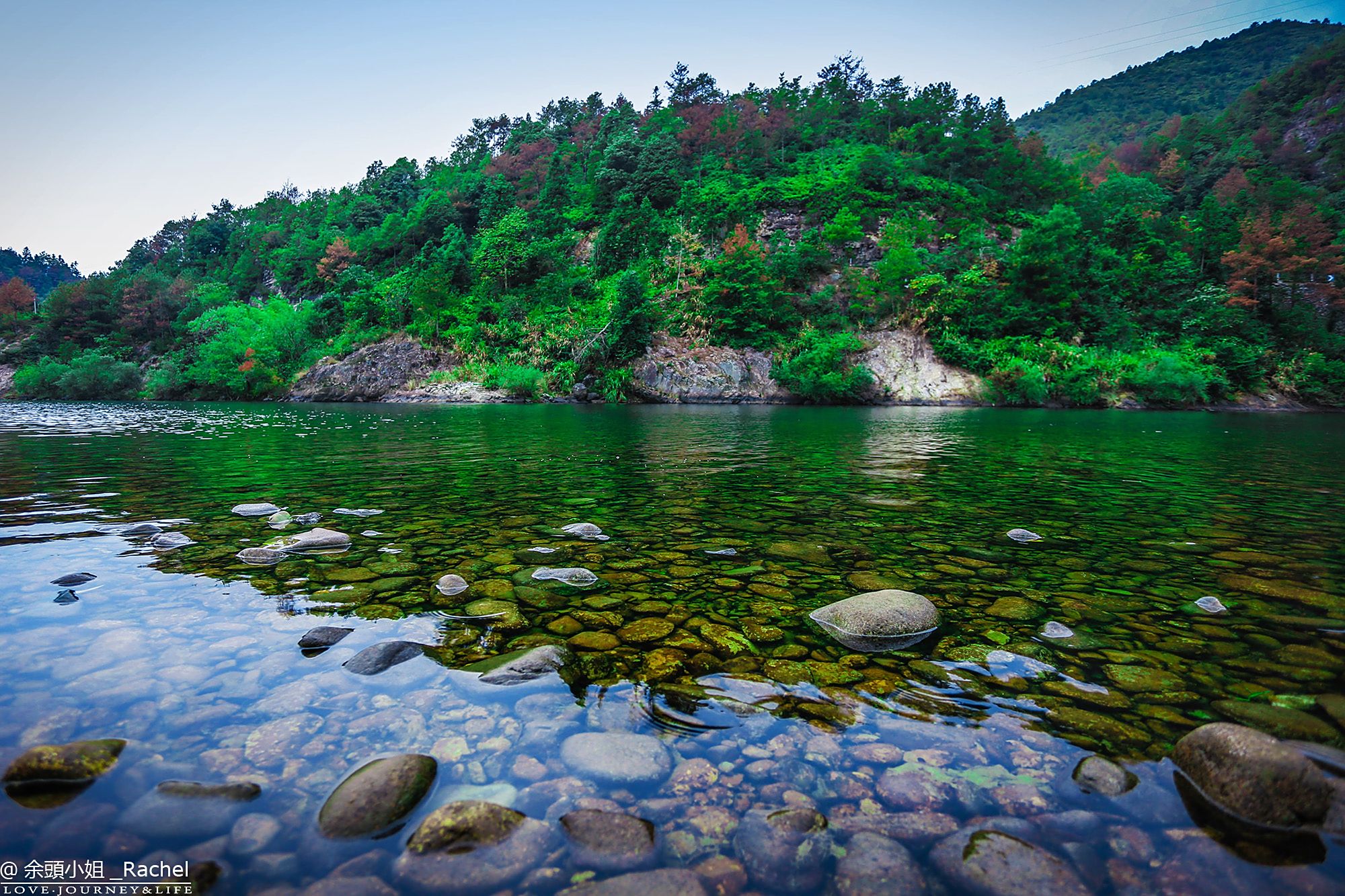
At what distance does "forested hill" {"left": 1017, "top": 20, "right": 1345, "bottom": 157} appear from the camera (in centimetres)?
9206

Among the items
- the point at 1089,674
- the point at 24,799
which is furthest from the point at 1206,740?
the point at 24,799

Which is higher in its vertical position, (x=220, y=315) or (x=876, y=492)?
(x=220, y=315)

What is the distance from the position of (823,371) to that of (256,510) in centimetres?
3699

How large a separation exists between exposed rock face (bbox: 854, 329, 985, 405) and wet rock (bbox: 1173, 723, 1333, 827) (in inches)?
1579

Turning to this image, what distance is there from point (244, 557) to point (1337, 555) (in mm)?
10047

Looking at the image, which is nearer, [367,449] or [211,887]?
[211,887]

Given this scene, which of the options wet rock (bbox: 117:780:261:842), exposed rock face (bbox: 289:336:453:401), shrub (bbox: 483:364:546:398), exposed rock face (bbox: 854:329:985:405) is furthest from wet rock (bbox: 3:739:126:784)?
exposed rock face (bbox: 289:336:453:401)

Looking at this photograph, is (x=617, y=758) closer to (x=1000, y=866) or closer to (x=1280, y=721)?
(x=1000, y=866)

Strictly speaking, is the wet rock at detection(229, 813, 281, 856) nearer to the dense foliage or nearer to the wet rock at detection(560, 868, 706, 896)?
the wet rock at detection(560, 868, 706, 896)

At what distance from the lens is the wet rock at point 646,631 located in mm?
3383

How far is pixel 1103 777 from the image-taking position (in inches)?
82.9

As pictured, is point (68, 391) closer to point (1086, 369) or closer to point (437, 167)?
point (437, 167)

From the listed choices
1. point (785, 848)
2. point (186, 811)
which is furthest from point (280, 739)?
point (785, 848)

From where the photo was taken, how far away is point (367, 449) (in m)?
13.4
